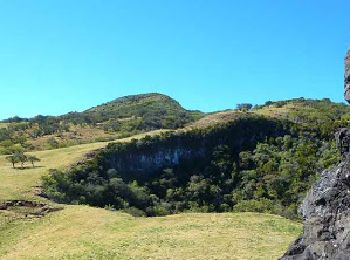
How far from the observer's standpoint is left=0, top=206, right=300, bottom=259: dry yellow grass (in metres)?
33.5

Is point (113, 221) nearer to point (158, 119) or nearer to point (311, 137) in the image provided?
point (311, 137)

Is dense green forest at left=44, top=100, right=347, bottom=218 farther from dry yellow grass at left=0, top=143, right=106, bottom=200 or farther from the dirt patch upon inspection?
the dirt patch

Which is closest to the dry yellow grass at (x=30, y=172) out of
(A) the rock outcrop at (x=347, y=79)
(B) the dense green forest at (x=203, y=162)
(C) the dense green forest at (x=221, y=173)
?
(C) the dense green forest at (x=221, y=173)

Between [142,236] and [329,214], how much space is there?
24.5 meters

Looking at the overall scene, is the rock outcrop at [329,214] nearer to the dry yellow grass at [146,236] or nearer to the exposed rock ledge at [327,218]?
the exposed rock ledge at [327,218]

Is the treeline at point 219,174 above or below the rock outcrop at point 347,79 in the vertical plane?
below

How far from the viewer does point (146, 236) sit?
3816cm

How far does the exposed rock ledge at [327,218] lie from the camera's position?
1454 cm

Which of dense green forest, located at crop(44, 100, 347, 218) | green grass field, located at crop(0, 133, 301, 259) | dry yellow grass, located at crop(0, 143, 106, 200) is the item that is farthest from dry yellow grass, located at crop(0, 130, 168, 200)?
green grass field, located at crop(0, 133, 301, 259)

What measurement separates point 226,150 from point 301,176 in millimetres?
28400

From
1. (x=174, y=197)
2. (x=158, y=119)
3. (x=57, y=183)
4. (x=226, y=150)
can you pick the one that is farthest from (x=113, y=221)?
(x=158, y=119)

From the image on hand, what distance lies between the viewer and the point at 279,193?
105m

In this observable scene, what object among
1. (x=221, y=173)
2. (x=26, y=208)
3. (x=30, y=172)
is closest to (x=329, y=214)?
(x=26, y=208)

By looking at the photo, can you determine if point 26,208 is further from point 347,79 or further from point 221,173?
point 221,173
